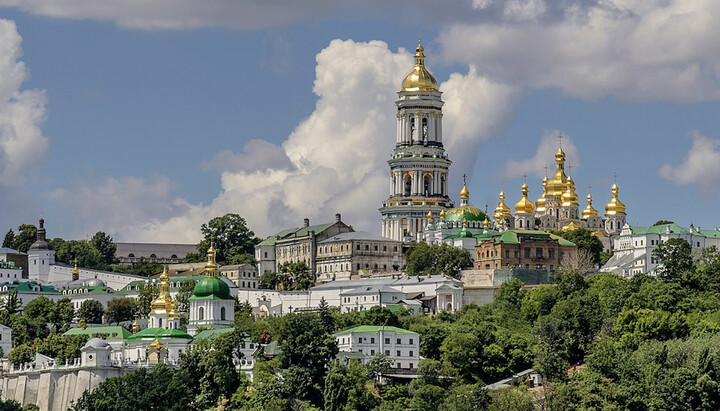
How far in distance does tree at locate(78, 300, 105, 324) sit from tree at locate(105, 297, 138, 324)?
0.59 m

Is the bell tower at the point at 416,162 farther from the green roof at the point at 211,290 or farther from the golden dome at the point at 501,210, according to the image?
the green roof at the point at 211,290

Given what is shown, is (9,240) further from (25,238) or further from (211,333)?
(211,333)

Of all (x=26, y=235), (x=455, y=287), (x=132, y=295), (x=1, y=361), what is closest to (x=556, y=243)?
(x=455, y=287)

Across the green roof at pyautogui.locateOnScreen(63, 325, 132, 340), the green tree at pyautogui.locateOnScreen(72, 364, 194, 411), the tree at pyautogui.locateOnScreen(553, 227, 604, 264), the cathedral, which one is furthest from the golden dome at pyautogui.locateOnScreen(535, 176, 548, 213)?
the green tree at pyautogui.locateOnScreen(72, 364, 194, 411)

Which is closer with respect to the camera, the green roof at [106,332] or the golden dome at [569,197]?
the green roof at [106,332]

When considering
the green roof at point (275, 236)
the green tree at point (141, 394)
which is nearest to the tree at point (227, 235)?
the green roof at point (275, 236)

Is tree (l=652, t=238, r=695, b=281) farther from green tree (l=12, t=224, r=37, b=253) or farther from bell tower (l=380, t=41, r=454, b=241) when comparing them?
green tree (l=12, t=224, r=37, b=253)

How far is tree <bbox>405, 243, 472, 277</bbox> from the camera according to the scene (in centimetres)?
11975

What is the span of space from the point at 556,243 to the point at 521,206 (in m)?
20.3

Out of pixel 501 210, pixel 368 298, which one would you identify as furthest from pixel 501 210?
pixel 368 298

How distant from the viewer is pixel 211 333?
10138 centimetres

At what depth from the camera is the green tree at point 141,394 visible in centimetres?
8488

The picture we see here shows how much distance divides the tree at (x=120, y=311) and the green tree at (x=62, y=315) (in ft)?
7.94

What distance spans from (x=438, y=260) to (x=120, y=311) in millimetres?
20774
